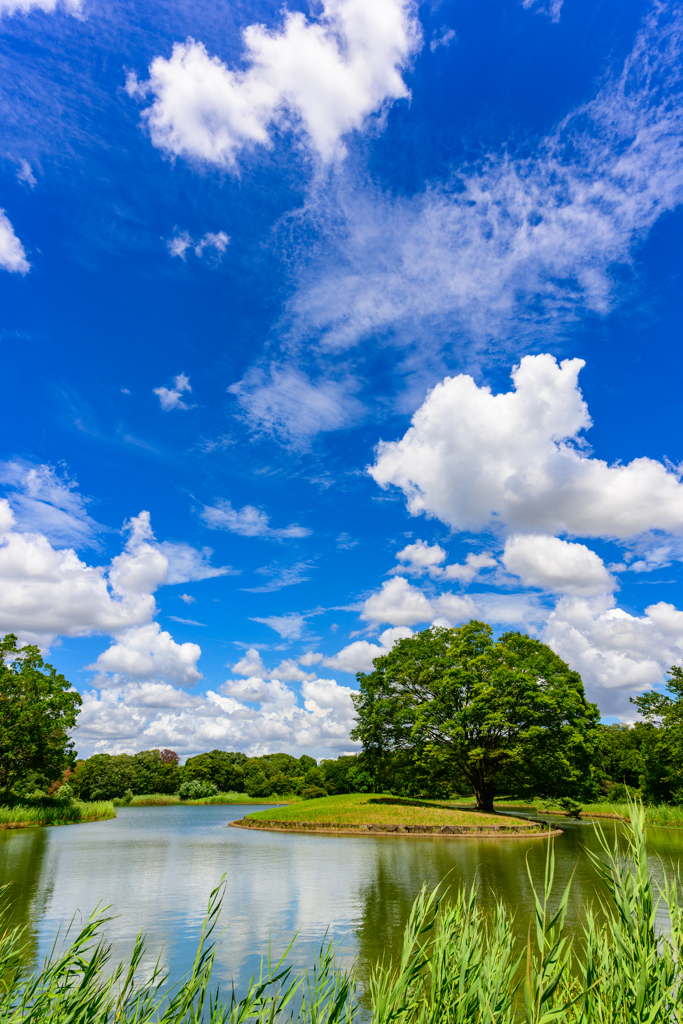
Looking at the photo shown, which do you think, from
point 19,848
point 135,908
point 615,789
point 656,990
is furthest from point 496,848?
point 615,789

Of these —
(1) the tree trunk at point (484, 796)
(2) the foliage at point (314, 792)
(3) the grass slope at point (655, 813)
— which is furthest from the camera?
(2) the foliage at point (314, 792)

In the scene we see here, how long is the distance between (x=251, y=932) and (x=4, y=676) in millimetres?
35839

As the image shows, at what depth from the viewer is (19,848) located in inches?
1012

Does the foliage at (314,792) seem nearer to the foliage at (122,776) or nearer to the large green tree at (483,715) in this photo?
the large green tree at (483,715)

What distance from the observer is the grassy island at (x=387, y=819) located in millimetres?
31859

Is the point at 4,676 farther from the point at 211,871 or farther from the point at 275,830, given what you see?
the point at 211,871

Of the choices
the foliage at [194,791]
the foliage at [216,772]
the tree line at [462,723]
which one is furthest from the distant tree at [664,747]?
the foliage at [216,772]

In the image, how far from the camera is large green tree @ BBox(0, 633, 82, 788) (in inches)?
A: 1544

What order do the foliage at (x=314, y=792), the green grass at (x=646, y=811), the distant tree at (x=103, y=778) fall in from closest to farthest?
1. the green grass at (x=646, y=811)
2. the foliage at (x=314, y=792)
3. the distant tree at (x=103, y=778)

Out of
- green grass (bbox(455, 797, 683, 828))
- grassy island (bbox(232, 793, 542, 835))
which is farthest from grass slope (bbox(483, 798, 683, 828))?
grassy island (bbox(232, 793, 542, 835))

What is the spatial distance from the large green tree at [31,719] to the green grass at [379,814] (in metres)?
15.8

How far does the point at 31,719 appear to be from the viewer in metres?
39.5

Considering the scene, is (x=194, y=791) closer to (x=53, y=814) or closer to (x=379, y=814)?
(x=53, y=814)

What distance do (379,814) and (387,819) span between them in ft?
4.47
